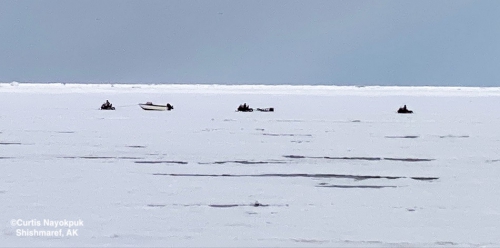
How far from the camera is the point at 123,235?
472 centimetres

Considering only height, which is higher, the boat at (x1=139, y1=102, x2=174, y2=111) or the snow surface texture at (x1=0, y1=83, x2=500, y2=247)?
the boat at (x1=139, y1=102, x2=174, y2=111)

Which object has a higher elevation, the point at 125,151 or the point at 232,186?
the point at 125,151

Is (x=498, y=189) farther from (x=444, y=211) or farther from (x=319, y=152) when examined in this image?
(x=319, y=152)

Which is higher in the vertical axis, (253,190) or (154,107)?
(154,107)

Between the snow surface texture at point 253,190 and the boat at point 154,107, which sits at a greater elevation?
the boat at point 154,107

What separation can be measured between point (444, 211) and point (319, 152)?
4.13 m

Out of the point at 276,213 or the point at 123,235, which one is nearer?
the point at 123,235

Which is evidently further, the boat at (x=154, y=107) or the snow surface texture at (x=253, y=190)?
the boat at (x=154, y=107)

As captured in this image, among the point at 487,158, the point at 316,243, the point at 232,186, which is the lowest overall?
the point at 316,243

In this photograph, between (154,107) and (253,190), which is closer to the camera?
(253,190)

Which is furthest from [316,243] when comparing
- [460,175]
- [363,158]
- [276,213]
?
[363,158]

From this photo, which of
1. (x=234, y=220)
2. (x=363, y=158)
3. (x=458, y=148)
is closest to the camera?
(x=234, y=220)

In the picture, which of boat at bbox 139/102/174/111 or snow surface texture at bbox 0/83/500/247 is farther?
boat at bbox 139/102/174/111

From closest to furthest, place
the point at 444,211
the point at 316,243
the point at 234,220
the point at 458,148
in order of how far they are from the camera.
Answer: the point at 316,243 → the point at 234,220 → the point at 444,211 → the point at 458,148
